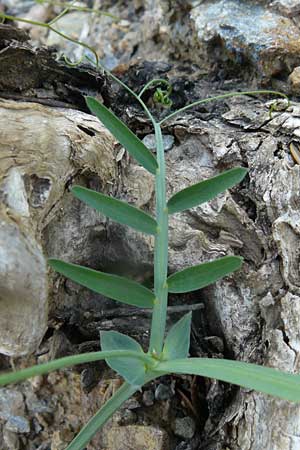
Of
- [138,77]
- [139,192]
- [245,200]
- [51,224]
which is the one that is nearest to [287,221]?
[245,200]

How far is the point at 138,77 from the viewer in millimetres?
1393

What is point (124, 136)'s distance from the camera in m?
0.99

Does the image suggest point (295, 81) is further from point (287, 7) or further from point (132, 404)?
point (132, 404)

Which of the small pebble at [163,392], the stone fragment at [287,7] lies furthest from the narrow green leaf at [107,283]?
the stone fragment at [287,7]

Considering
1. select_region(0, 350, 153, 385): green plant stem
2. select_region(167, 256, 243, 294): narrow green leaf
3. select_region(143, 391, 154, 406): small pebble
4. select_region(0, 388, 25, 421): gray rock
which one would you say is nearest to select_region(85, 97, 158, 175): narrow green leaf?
select_region(167, 256, 243, 294): narrow green leaf

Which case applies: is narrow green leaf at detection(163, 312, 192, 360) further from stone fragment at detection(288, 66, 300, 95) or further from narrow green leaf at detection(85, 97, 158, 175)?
stone fragment at detection(288, 66, 300, 95)

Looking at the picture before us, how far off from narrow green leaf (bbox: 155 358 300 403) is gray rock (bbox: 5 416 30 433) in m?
0.50

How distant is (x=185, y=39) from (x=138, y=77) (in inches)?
8.8

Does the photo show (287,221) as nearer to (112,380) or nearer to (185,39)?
(112,380)

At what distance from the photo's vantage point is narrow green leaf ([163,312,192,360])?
93cm

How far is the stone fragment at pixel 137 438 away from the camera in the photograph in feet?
3.52

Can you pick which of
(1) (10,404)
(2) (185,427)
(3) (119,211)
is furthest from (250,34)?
(1) (10,404)

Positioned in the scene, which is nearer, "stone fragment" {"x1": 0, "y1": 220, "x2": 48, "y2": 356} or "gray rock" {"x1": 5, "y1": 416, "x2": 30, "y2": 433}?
"stone fragment" {"x1": 0, "y1": 220, "x2": 48, "y2": 356}

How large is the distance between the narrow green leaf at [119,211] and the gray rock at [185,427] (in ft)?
1.27
